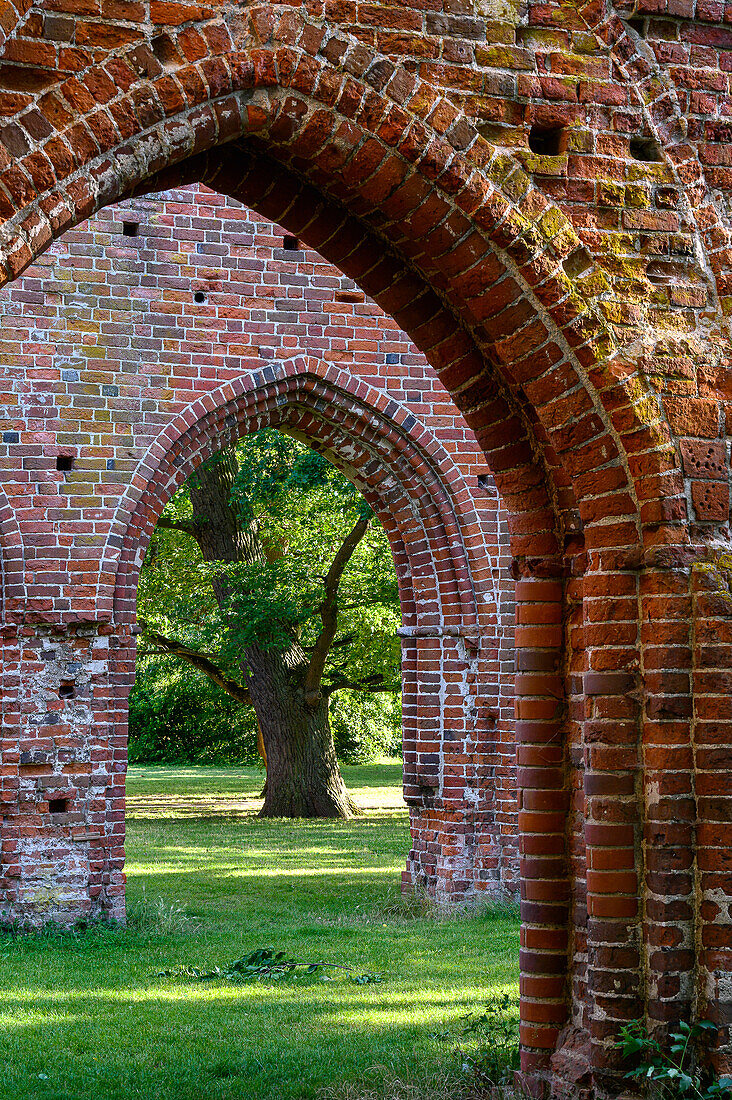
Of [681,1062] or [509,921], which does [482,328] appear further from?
[509,921]

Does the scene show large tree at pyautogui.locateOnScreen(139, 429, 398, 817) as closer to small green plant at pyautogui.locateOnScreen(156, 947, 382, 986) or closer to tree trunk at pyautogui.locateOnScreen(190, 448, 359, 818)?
tree trunk at pyautogui.locateOnScreen(190, 448, 359, 818)

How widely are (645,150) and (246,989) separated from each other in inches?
216

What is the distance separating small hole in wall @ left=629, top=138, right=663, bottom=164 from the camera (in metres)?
4.23

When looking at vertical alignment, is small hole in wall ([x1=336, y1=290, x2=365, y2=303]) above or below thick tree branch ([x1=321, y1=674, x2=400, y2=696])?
above

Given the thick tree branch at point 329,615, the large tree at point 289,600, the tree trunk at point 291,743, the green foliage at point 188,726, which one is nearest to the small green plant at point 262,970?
the large tree at point 289,600

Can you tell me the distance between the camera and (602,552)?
4.06m

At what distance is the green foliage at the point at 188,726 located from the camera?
31750mm

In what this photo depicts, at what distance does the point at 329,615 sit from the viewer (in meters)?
17.2

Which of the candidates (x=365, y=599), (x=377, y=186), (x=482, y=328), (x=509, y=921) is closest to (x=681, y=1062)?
(x=482, y=328)

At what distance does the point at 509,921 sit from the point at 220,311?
583 centimetres

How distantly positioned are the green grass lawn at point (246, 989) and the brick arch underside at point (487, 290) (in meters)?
1.79

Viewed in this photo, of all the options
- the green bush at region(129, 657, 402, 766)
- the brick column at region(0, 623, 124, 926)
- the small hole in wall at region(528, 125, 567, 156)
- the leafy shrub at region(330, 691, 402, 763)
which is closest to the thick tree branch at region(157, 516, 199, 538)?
the brick column at region(0, 623, 124, 926)

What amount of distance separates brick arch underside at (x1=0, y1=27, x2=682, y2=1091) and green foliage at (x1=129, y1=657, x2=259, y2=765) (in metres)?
26.9

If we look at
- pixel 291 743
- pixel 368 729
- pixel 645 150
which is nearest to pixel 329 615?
pixel 291 743
